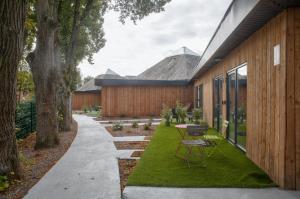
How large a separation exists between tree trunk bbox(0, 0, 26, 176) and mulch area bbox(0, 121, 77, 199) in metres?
0.33

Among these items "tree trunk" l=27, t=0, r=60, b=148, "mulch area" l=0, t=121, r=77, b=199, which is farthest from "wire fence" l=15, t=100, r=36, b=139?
"tree trunk" l=27, t=0, r=60, b=148

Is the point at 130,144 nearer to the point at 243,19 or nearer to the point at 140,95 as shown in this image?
the point at 243,19

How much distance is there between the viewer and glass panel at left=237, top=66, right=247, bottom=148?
6.91 meters

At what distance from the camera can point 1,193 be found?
167 inches

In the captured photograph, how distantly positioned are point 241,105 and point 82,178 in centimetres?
415

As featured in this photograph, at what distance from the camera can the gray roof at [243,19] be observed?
418 centimetres

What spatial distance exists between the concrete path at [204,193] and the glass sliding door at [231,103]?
12.8ft

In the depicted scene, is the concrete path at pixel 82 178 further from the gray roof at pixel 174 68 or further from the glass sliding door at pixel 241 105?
the gray roof at pixel 174 68

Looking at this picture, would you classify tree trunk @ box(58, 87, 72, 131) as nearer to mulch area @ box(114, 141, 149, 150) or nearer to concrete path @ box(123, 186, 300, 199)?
mulch area @ box(114, 141, 149, 150)

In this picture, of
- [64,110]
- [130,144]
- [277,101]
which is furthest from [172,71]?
[277,101]

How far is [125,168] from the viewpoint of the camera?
5770 millimetres

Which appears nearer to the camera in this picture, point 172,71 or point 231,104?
point 231,104

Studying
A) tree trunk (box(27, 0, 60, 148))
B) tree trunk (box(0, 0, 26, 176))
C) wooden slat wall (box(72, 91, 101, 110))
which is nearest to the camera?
tree trunk (box(0, 0, 26, 176))

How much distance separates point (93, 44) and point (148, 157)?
47.7 ft
